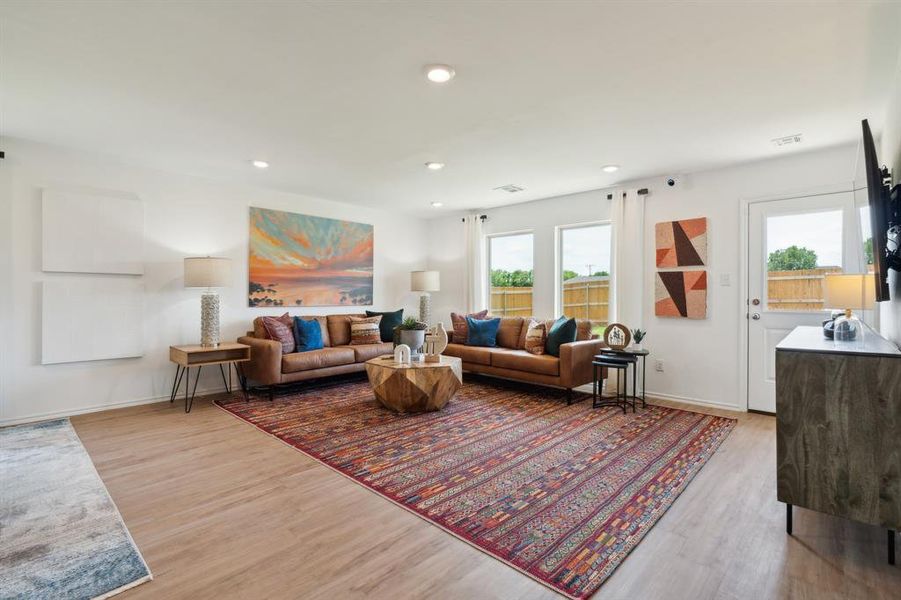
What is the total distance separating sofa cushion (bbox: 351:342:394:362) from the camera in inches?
211

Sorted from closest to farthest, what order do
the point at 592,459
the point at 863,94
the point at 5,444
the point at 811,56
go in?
the point at 811,56 < the point at 863,94 < the point at 592,459 < the point at 5,444

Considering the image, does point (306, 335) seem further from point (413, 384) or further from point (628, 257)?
point (628, 257)

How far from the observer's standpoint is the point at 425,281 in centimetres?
661

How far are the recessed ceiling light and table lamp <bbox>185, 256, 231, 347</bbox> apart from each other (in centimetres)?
306

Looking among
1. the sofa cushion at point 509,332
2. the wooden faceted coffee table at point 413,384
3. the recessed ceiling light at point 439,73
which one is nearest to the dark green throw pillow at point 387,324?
the sofa cushion at point 509,332

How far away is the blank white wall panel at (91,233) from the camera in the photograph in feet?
13.0

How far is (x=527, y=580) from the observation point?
174 cm

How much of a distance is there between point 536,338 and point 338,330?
2553 mm

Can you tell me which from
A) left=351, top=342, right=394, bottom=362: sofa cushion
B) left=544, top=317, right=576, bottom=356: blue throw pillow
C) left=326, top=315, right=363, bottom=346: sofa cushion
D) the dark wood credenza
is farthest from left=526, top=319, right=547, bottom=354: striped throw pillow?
the dark wood credenza

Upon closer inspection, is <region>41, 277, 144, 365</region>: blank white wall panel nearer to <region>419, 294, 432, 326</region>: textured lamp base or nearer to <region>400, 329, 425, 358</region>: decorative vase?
<region>400, 329, 425, 358</region>: decorative vase

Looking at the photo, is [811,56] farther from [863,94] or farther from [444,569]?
[444,569]

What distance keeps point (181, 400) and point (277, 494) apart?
289cm

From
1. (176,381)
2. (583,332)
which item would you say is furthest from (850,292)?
(176,381)

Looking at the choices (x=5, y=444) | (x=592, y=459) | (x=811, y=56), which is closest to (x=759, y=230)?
(x=811, y=56)
